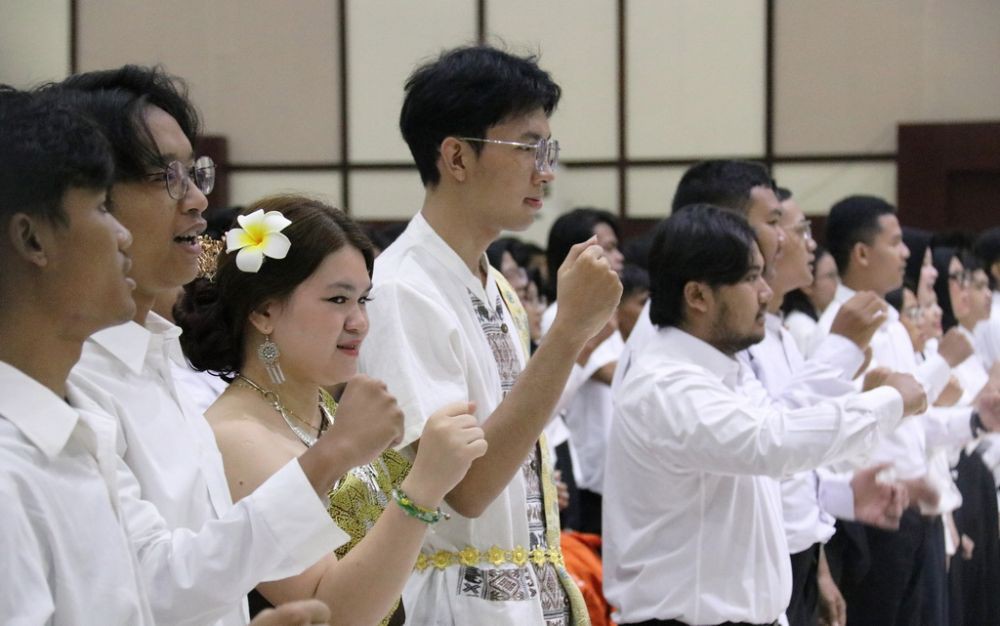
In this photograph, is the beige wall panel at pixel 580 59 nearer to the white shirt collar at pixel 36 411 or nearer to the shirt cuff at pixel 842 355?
the shirt cuff at pixel 842 355

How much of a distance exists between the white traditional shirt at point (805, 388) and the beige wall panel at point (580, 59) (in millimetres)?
4869

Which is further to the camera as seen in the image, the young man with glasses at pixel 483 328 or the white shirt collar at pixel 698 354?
the white shirt collar at pixel 698 354

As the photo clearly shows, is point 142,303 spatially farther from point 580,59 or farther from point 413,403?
point 580,59

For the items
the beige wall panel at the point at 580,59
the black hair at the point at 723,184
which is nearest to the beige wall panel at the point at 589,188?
the beige wall panel at the point at 580,59

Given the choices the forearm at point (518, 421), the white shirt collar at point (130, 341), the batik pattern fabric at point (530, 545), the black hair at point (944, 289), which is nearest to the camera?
the white shirt collar at point (130, 341)

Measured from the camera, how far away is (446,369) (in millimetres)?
2131

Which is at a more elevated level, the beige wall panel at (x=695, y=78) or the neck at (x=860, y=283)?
the beige wall panel at (x=695, y=78)

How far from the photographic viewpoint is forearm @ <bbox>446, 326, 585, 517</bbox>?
6.61 feet

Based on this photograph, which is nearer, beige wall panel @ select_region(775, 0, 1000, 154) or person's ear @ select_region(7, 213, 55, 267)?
person's ear @ select_region(7, 213, 55, 267)

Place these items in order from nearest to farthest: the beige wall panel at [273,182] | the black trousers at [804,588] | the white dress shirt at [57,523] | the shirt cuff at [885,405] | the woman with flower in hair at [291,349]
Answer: the white dress shirt at [57,523] < the woman with flower in hair at [291,349] < the shirt cuff at [885,405] < the black trousers at [804,588] < the beige wall panel at [273,182]

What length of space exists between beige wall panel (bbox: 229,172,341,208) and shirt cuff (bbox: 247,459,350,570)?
23.9 ft

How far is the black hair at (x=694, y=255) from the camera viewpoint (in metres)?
2.96

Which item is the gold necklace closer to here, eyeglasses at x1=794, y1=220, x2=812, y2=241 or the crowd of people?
the crowd of people

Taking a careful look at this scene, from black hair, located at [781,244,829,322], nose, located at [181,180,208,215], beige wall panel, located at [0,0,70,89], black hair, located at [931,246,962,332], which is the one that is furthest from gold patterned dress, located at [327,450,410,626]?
beige wall panel, located at [0,0,70,89]
